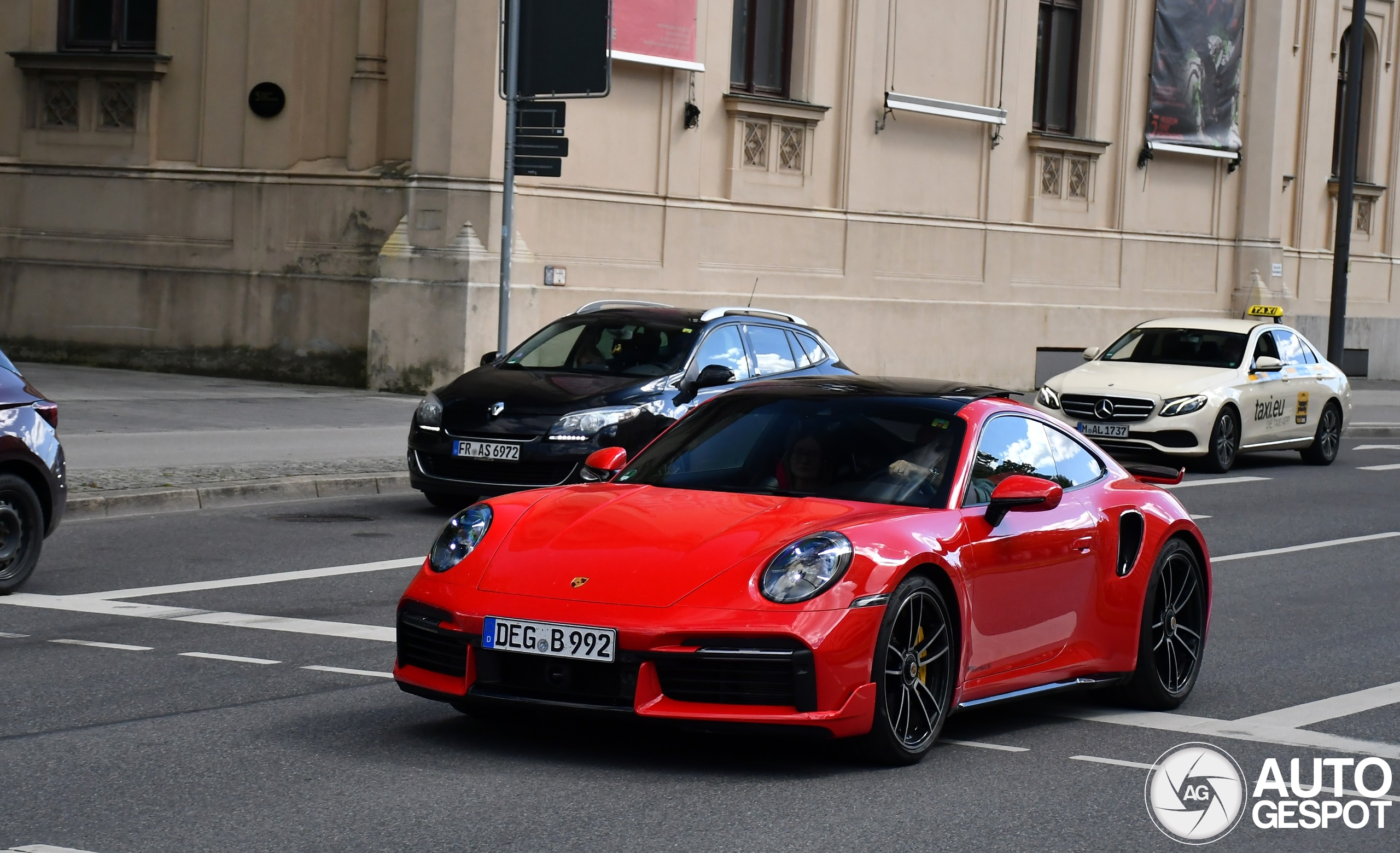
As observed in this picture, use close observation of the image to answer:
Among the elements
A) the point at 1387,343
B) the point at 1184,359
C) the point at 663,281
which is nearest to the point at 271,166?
the point at 663,281

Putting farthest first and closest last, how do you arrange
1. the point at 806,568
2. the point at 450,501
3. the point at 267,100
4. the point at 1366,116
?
1. the point at 1366,116
2. the point at 267,100
3. the point at 450,501
4. the point at 806,568

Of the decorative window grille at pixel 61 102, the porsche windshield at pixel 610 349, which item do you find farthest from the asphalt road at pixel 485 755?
the decorative window grille at pixel 61 102

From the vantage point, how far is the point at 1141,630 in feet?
24.5

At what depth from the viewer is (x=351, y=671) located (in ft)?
25.3

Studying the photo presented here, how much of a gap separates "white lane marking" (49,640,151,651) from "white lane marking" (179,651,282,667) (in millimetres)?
205

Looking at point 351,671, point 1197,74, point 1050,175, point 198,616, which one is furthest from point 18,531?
point 1197,74

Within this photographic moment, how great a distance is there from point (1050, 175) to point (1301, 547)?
59.6ft

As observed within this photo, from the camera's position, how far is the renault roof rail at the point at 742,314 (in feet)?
48.1

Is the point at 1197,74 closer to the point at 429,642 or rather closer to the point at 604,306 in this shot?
the point at 604,306

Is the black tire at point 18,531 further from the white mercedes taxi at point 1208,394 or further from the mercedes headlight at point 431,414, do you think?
the white mercedes taxi at point 1208,394

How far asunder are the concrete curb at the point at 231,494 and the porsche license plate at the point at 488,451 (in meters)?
1.71

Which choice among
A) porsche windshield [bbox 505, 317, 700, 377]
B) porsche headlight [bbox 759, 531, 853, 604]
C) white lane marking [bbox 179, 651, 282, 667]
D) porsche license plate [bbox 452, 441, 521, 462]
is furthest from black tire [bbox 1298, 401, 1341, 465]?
porsche headlight [bbox 759, 531, 853, 604]

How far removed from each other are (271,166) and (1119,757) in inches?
730

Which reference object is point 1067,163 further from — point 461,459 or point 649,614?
point 649,614
